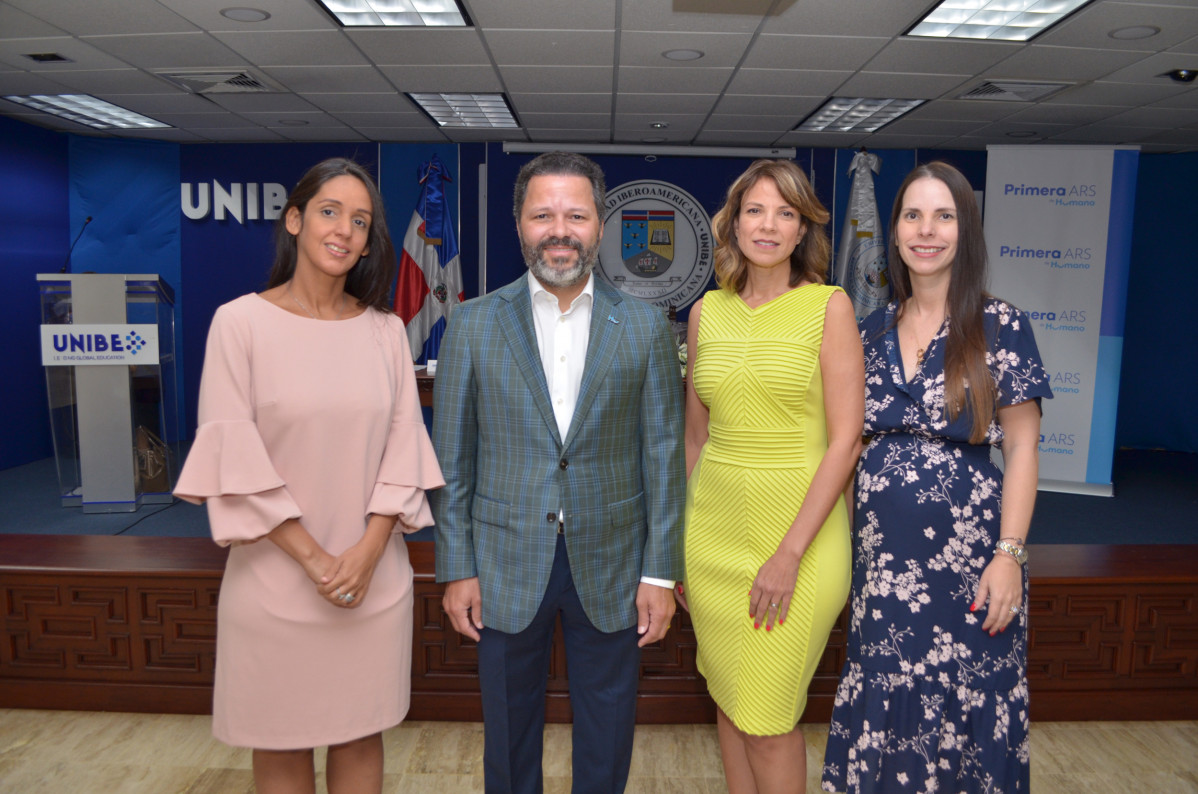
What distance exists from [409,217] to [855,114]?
14.6 feet

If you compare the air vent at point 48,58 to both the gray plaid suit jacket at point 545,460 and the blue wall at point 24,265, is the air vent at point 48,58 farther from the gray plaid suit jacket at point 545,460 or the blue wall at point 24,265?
the gray plaid suit jacket at point 545,460

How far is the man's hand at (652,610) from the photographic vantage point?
5.52 feet

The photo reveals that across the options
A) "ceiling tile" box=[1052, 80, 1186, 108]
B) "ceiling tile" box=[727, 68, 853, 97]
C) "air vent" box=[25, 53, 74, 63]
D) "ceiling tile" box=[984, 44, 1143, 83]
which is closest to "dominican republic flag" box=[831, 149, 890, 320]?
"ceiling tile" box=[727, 68, 853, 97]

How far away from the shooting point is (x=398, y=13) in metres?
4.39

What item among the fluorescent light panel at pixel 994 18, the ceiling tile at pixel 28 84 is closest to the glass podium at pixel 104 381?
the ceiling tile at pixel 28 84

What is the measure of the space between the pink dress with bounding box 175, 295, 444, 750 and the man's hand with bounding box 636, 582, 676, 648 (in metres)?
0.50

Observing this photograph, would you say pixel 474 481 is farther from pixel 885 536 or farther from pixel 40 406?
pixel 40 406

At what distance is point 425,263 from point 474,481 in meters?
6.03

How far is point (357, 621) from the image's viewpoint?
1.62 metres

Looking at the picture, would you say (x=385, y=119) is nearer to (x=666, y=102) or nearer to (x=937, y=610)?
(x=666, y=102)

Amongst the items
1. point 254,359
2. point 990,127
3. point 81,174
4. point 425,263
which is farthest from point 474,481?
point 81,174

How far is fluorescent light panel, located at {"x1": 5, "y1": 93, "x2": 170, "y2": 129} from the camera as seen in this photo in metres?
6.19

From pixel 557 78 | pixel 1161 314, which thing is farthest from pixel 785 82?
pixel 1161 314

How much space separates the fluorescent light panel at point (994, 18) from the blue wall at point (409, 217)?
339 cm
